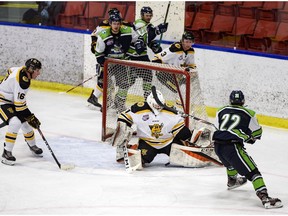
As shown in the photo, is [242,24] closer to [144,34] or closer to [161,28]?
[161,28]

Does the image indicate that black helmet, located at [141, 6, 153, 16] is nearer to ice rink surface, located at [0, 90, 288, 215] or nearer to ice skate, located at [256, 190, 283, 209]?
ice rink surface, located at [0, 90, 288, 215]

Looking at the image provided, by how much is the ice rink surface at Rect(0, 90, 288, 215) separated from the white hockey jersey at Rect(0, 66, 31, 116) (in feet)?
1.48

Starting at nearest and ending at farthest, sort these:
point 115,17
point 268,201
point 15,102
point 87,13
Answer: point 268,201
point 15,102
point 115,17
point 87,13

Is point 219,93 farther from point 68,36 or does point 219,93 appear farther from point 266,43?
point 68,36

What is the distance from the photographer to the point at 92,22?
924 centimetres

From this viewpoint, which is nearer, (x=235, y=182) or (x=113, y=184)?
(x=235, y=182)

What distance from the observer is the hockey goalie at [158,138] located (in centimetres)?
611

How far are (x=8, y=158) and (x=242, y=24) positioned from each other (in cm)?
295

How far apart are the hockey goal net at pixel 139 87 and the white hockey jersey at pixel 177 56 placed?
38cm

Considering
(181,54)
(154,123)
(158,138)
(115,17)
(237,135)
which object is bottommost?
(158,138)

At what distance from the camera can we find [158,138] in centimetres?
615

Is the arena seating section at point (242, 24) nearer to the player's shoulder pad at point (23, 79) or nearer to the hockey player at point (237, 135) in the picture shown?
the hockey player at point (237, 135)

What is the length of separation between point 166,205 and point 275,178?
→ 107 centimetres

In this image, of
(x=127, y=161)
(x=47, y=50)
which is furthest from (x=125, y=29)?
(x=127, y=161)
